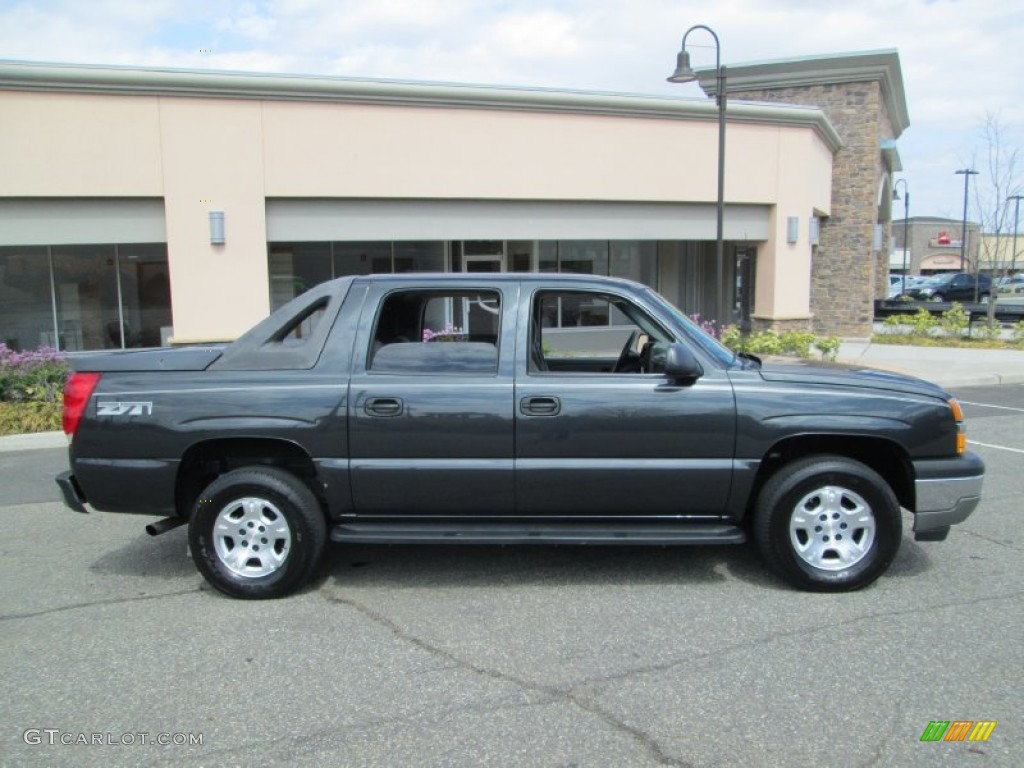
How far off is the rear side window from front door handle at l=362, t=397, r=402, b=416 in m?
0.19

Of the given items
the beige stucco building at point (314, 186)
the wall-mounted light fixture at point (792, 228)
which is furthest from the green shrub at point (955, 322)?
the wall-mounted light fixture at point (792, 228)

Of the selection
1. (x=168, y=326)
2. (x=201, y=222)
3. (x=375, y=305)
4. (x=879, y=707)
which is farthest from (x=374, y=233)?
(x=879, y=707)

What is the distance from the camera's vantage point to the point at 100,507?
4.64 meters

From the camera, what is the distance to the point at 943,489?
4496mm

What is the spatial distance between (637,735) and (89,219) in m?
14.1

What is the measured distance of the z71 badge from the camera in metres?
4.51

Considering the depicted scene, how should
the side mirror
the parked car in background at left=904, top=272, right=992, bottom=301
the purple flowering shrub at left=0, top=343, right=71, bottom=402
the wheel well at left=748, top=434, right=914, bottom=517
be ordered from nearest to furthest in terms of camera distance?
1. the side mirror
2. the wheel well at left=748, top=434, right=914, bottom=517
3. the purple flowering shrub at left=0, top=343, right=71, bottom=402
4. the parked car in background at left=904, top=272, right=992, bottom=301

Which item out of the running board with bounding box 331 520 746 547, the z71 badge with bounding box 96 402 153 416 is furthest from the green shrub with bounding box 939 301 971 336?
the z71 badge with bounding box 96 402 153 416

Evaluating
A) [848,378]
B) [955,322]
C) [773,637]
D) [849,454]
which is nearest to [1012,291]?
[955,322]

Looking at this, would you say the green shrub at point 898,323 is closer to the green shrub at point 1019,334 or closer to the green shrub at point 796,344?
the green shrub at point 1019,334

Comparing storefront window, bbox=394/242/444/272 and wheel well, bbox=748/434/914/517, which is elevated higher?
storefront window, bbox=394/242/444/272

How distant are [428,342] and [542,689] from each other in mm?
2121

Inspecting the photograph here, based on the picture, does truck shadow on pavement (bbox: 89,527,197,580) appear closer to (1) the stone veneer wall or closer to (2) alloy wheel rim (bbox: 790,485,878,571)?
(2) alloy wheel rim (bbox: 790,485,878,571)

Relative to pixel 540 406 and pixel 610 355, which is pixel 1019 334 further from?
pixel 540 406
